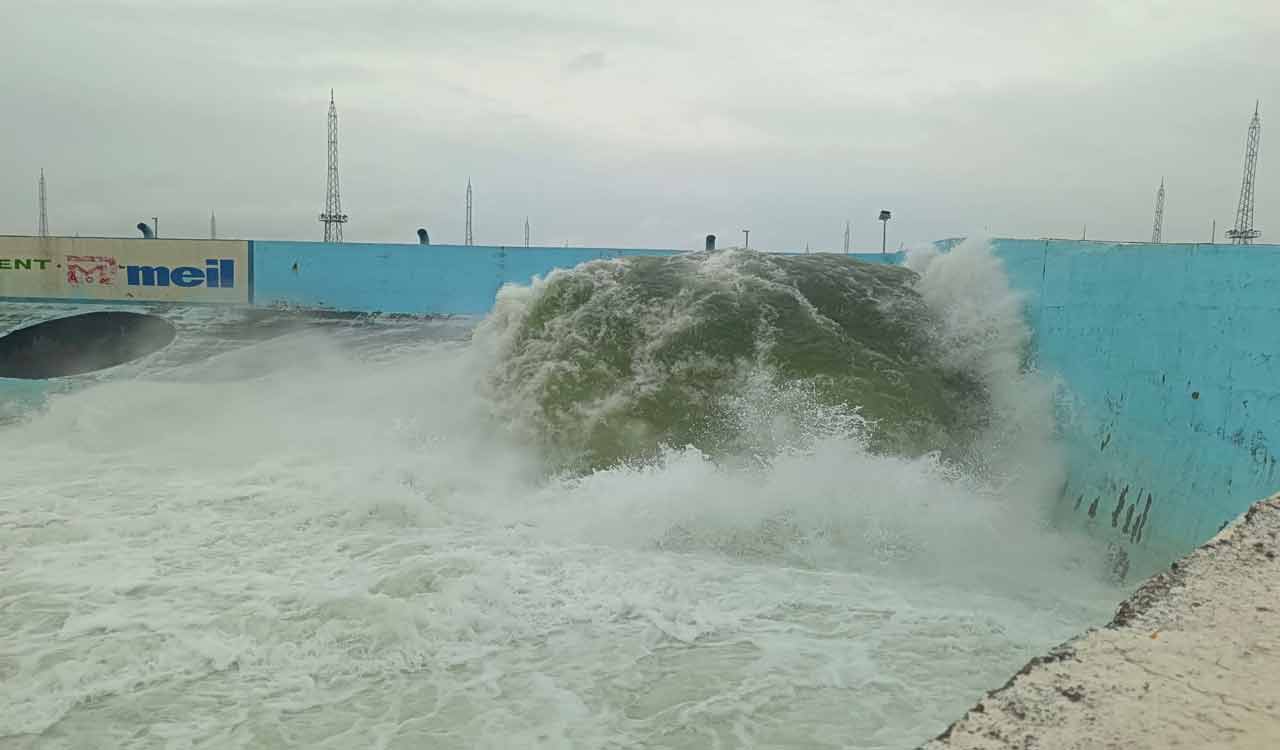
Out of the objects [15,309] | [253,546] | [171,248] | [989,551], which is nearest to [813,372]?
[989,551]

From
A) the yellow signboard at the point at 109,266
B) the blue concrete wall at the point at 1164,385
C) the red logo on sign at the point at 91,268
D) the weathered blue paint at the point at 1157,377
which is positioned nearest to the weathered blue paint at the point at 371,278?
the yellow signboard at the point at 109,266

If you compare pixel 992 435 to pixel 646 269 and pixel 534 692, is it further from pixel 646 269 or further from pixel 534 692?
pixel 534 692

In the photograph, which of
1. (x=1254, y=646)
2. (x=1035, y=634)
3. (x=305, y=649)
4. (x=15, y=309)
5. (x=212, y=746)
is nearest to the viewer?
(x=1254, y=646)

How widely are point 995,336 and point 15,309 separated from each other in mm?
15890

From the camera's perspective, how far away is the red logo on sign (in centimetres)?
1513

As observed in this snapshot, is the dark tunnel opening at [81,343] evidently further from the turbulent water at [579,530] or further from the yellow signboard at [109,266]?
the turbulent water at [579,530]

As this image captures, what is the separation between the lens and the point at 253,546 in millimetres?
6113

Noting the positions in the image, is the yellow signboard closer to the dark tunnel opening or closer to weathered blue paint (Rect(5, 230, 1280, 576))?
the dark tunnel opening

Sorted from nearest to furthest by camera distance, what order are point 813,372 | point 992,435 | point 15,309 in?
point 992,435, point 813,372, point 15,309

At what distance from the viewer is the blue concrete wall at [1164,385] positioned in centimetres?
509

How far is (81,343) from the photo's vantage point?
14719 mm

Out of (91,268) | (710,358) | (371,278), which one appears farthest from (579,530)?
(91,268)

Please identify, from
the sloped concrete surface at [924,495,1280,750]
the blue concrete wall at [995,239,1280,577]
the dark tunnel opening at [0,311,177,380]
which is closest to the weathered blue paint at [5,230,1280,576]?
the blue concrete wall at [995,239,1280,577]

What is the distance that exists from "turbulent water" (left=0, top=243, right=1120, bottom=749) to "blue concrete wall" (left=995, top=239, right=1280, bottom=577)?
0.43m
